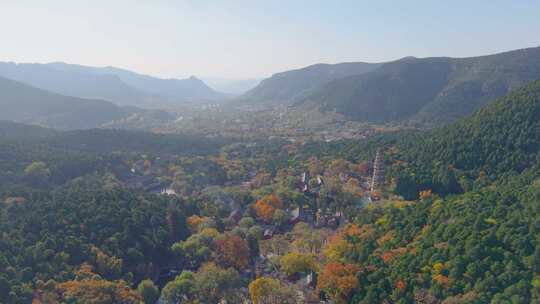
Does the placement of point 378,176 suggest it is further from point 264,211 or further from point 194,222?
point 194,222

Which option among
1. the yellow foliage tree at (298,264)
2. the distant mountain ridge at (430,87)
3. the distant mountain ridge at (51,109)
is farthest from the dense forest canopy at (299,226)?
the distant mountain ridge at (51,109)

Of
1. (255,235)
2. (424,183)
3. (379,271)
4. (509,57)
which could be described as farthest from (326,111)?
(379,271)

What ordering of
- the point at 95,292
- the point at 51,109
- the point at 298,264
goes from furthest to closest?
the point at 51,109 < the point at 298,264 < the point at 95,292

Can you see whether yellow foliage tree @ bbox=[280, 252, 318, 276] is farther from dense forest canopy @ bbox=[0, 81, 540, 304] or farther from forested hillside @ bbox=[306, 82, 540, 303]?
forested hillside @ bbox=[306, 82, 540, 303]

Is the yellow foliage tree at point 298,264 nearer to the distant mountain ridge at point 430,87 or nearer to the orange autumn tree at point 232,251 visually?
the orange autumn tree at point 232,251

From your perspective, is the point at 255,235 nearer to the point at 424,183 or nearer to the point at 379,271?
the point at 379,271

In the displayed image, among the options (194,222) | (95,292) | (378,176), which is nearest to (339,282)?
(95,292)

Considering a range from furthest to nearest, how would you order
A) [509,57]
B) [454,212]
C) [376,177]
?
1. [509,57]
2. [376,177]
3. [454,212]
